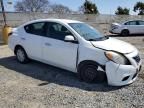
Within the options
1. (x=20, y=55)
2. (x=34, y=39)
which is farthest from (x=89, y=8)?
(x=34, y=39)

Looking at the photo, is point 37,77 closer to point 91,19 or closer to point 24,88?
point 24,88

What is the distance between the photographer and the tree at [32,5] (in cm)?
7194

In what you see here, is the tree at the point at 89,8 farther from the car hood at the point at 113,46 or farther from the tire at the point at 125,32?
the car hood at the point at 113,46

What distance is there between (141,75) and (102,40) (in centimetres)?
145

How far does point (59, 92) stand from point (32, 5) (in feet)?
226

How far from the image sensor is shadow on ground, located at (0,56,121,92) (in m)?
6.02

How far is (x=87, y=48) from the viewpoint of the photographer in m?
6.18

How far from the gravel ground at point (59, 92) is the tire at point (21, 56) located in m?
0.81

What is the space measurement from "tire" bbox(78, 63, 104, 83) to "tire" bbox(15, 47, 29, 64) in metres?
2.48

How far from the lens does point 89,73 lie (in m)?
6.18

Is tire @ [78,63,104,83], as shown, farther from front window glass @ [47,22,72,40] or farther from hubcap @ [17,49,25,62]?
hubcap @ [17,49,25,62]

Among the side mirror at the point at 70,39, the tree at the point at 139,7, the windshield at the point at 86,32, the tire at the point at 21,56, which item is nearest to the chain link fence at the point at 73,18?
the tire at the point at 21,56

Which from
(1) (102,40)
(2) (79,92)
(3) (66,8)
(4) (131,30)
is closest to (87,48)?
(1) (102,40)

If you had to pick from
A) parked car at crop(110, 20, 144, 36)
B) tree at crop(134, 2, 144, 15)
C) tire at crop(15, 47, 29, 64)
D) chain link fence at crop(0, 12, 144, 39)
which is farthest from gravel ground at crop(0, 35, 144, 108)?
tree at crop(134, 2, 144, 15)
